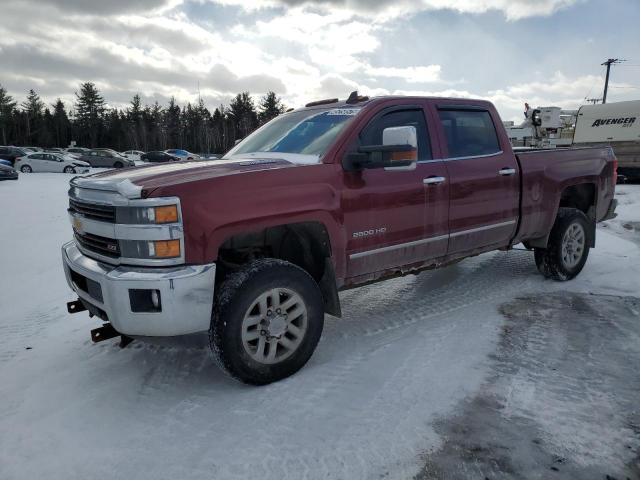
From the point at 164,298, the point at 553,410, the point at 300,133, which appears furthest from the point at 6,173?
the point at 553,410

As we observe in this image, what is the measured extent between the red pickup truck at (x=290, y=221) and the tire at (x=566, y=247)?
63cm

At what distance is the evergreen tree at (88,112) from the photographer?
3588 inches

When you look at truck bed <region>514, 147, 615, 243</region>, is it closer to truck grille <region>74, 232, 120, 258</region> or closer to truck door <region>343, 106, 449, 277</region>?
truck door <region>343, 106, 449, 277</region>

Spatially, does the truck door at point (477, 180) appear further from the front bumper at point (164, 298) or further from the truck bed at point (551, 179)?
the front bumper at point (164, 298)

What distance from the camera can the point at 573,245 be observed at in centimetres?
557

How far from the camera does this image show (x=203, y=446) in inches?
102

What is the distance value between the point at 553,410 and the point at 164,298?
2339mm

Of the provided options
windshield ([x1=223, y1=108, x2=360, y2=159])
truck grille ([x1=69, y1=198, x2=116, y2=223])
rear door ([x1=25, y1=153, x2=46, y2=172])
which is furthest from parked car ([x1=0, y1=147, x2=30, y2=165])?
truck grille ([x1=69, y1=198, x2=116, y2=223])

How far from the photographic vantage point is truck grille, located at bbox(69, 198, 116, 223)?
302 centimetres

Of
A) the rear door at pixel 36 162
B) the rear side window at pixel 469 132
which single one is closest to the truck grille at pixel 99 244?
the rear side window at pixel 469 132

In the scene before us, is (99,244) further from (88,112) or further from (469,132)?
(88,112)

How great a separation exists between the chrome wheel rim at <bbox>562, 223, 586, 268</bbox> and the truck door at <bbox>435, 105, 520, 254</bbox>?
3.19 ft

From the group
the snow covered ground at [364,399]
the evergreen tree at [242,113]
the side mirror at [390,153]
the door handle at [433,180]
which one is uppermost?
the evergreen tree at [242,113]

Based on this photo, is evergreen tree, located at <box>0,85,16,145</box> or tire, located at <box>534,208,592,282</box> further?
evergreen tree, located at <box>0,85,16,145</box>
